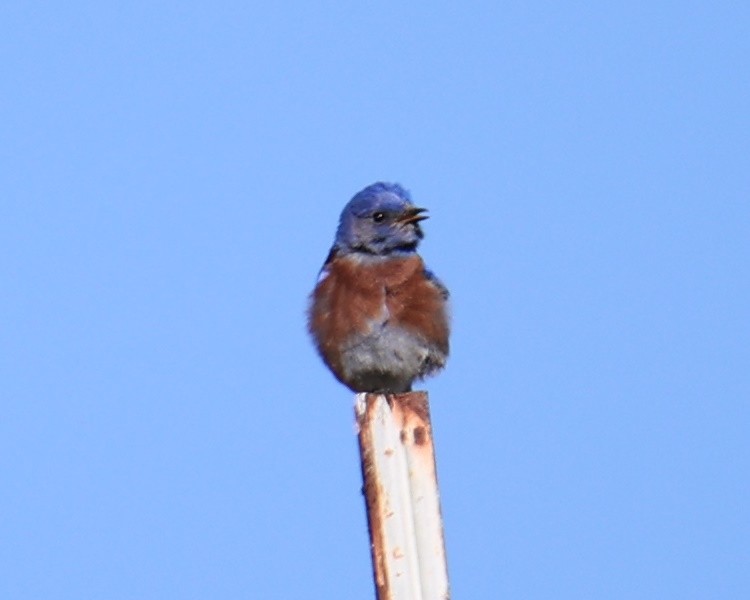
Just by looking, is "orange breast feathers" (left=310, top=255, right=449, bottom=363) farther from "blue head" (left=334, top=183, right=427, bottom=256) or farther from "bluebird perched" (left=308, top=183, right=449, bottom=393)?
"blue head" (left=334, top=183, right=427, bottom=256)

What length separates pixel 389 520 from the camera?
475cm

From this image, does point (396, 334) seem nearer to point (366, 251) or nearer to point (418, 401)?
point (366, 251)

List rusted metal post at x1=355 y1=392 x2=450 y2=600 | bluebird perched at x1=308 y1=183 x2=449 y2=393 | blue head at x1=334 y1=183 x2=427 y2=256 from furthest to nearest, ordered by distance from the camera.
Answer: blue head at x1=334 y1=183 x2=427 y2=256, bluebird perched at x1=308 y1=183 x2=449 y2=393, rusted metal post at x1=355 y1=392 x2=450 y2=600

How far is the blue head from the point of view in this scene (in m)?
9.70

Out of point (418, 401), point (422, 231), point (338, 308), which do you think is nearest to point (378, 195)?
point (422, 231)

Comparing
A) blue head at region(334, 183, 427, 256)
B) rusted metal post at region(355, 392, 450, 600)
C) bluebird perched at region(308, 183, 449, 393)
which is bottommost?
rusted metal post at region(355, 392, 450, 600)

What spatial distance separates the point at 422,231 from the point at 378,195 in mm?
394

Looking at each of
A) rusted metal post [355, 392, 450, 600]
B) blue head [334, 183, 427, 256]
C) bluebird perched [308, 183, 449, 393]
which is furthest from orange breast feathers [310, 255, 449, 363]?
rusted metal post [355, 392, 450, 600]

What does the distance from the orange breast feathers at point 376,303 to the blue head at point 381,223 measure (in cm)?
18

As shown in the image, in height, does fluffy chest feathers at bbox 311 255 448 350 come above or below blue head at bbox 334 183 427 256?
below

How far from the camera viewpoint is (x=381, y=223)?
9.79m

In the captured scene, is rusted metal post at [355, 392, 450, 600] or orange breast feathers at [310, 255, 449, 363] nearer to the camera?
rusted metal post at [355, 392, 450, 600]

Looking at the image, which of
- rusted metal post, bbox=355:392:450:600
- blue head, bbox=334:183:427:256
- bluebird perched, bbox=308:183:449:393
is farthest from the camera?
blue head, bbox=334:183:427:256

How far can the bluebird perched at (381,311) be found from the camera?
9055 mm
